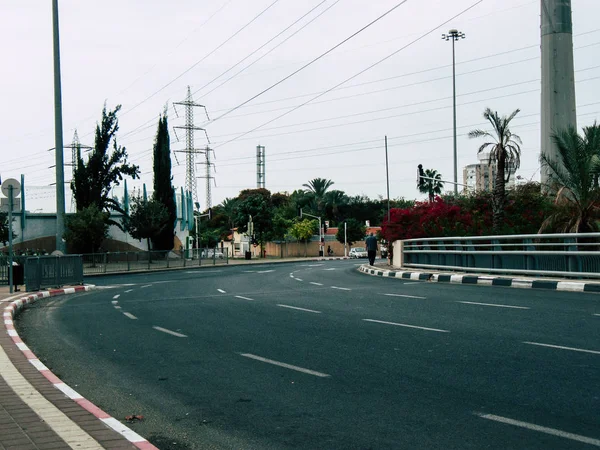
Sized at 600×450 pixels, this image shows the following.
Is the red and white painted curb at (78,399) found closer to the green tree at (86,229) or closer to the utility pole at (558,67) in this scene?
the utility pole at (558,67)

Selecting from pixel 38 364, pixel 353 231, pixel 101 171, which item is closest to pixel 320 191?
pixel 353 231

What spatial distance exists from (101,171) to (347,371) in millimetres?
49927

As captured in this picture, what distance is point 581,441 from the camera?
504 cm

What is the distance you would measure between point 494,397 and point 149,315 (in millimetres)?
9954

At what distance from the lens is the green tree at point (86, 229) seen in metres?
45.7

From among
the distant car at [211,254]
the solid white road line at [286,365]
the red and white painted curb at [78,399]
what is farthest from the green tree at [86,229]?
the solid white road line at [286,365]

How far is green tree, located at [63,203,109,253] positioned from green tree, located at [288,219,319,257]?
4556 centimetres

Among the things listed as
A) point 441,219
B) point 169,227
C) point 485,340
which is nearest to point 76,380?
point 485,340

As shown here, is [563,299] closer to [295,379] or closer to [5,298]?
[295,379]

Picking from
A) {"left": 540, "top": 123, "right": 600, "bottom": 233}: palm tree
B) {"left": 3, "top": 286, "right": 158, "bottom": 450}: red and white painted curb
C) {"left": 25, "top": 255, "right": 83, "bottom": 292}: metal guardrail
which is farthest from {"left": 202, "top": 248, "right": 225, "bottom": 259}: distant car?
{"left": 3, "top": 286, "right": 158, "bottom": 450}: red and white painted curb

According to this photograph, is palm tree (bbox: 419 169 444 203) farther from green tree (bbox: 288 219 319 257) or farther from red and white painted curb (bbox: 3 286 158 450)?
red and white painted curb (bbox: 3 286 158 450)

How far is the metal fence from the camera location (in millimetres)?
40625

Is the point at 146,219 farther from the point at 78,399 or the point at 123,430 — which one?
the point at 123,430

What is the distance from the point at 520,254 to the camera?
2094 cm
